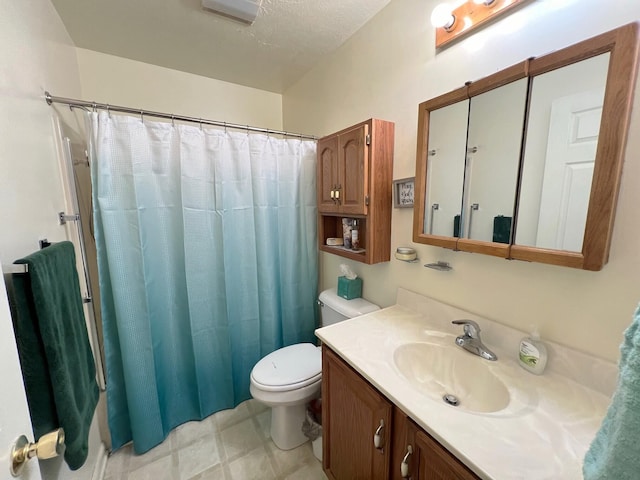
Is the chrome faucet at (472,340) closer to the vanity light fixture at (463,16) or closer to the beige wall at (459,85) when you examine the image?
the beige wall at (459,85)

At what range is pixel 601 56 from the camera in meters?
0.69

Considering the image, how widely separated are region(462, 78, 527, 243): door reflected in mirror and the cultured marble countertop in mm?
399

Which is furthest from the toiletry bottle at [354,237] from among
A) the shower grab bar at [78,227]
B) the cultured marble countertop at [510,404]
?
the shower grab bar at [78,227]

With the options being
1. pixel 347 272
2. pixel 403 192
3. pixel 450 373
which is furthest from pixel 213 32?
pixel 450 373

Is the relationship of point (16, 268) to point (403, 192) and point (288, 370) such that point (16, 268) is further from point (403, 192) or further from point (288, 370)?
point (403, 192)

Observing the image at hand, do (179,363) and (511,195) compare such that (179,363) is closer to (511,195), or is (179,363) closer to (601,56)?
(511,195)

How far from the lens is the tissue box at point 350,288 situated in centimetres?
162

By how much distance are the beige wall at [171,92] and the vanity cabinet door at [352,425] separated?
2113 mm

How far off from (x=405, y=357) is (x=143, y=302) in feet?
4.54

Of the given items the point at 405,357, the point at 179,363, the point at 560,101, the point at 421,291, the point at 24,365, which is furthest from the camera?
the point at 179,363

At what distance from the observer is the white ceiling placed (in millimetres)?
1350

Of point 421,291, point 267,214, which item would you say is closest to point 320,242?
point 267,214

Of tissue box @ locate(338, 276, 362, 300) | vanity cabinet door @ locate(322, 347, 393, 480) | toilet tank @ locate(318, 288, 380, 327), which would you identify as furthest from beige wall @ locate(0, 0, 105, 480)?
tissue box @ locate(338, 276, 362, 300)

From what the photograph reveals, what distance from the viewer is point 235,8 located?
132 centimetres
